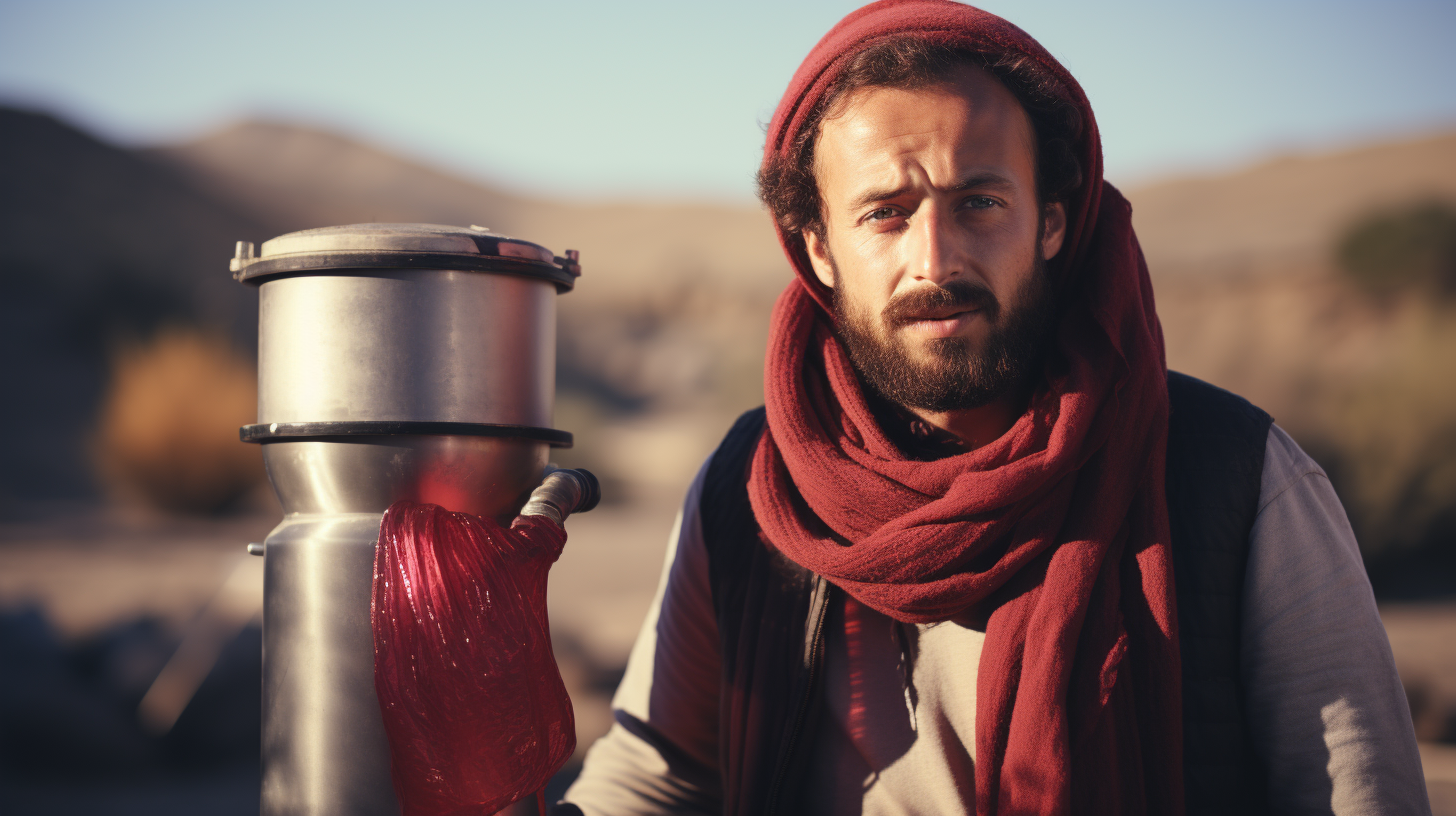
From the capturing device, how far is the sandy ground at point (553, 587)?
569 cm

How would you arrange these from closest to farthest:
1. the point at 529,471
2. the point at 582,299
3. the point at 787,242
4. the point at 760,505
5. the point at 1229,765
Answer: the point at 529,471 → the point at 1229,765 → the point at 760,505 → the point at 787,242 → the point at 582,299

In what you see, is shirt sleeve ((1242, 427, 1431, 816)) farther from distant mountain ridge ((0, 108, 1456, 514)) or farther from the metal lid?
distant mountain ridge ((0, 108, 1456, 514))

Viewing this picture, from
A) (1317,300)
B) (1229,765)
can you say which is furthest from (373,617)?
(1317,300)

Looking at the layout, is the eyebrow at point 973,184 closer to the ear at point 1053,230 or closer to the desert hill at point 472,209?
the ear at point 1053,230

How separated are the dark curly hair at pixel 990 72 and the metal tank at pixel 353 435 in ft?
2.61

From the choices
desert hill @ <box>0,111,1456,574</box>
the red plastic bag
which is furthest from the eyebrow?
desert hill @ <box>0,111,1456,574</box>

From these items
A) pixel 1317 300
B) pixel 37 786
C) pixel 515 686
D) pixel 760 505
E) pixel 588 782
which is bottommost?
pixel 37 786

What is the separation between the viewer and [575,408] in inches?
881

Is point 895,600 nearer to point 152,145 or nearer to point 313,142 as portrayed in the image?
point 152,145

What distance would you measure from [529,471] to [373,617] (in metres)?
0.30

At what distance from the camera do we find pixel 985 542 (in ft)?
5.93

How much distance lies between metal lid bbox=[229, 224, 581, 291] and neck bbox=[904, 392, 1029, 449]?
0.89 m

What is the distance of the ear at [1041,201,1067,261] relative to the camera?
2016 mm

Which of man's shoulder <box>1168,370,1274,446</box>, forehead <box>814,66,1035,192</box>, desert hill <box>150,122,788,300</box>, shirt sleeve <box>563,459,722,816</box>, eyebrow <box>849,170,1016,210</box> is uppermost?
desert hill <box>150,122,788,300</box>
